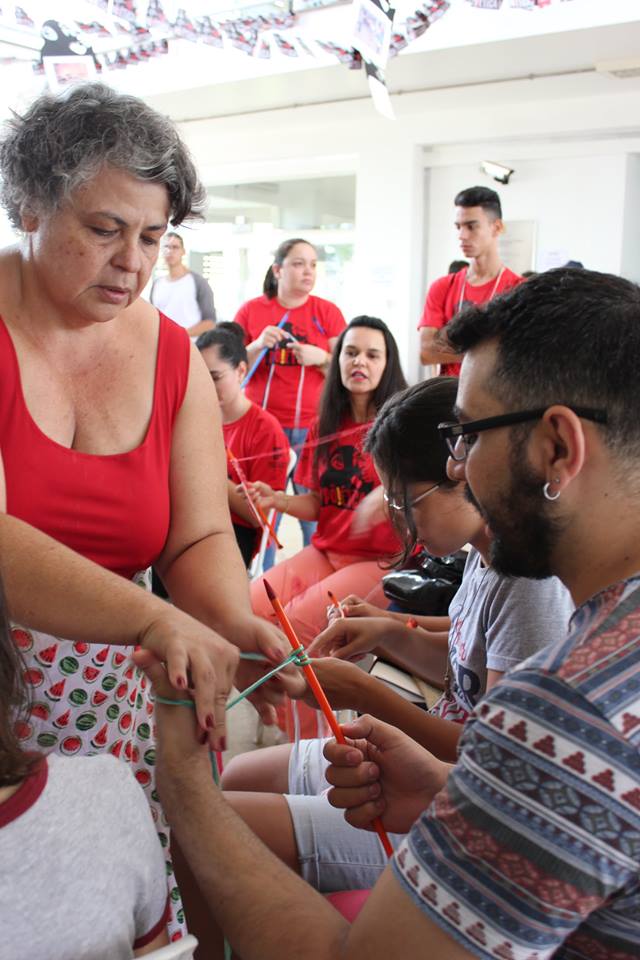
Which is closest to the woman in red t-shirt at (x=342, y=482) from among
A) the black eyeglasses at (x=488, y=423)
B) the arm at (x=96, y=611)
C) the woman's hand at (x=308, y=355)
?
the woman's hand at (x=308, y=355)

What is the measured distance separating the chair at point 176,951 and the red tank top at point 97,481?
64 centimetres

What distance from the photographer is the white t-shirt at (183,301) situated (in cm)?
623

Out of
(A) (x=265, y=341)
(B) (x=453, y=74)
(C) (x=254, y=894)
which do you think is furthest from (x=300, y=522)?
(B) (x=453, y=74)

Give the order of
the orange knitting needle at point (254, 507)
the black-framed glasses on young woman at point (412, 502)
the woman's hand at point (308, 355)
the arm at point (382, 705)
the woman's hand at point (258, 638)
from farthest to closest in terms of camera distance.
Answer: the woman's hand at point (308, 355) → the orange knitting needle at point (254, 507) → the black-framed glasses on young woman at point (412, 502) → the arm at point (382, 705) → the woman's hand at point (258, 638)

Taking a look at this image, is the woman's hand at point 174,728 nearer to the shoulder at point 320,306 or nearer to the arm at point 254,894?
the arm at point 254,894

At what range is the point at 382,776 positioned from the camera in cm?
120

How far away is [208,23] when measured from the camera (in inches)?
207

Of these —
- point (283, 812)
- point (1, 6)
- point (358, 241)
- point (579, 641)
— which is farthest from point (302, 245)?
point (579, 641)

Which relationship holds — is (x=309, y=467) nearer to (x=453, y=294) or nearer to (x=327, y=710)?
(x=453, y=294)

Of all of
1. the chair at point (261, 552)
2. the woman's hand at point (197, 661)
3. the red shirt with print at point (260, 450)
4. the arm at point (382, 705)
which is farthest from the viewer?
the red shirt with print at point (260, 450)

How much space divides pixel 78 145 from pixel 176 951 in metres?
0.99

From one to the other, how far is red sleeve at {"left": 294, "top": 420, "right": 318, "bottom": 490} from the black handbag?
98cm

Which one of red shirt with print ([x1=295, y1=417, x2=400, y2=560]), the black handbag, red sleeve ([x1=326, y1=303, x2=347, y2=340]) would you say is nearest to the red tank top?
the black handbag

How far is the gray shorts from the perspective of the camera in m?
1.34
